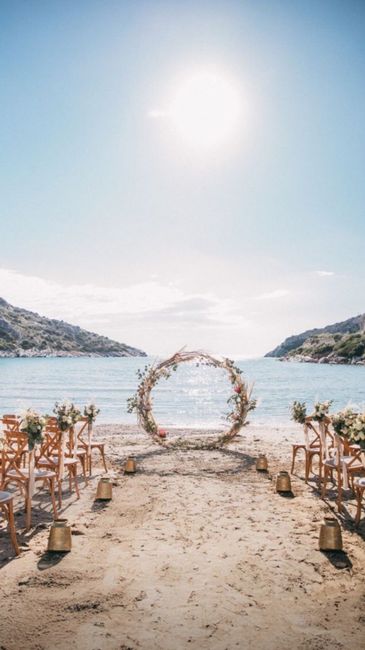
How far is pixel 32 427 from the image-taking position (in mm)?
6609

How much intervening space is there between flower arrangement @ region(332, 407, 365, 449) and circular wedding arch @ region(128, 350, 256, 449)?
5.17 m

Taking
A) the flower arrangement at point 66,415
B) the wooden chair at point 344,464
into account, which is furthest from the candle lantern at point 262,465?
the flower arrangement at point 66,415

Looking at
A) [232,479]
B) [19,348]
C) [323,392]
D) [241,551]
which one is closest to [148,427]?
[232,479]

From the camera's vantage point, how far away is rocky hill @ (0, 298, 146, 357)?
140125 millimetres

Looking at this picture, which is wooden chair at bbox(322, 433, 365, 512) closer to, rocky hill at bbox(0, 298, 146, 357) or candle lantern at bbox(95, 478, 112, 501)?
candle lantern at bbox(95, 478, 112, 501)

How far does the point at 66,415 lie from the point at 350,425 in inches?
173

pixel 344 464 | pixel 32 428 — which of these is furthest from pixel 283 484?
pixel 32 428

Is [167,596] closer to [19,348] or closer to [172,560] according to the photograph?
[172,560]


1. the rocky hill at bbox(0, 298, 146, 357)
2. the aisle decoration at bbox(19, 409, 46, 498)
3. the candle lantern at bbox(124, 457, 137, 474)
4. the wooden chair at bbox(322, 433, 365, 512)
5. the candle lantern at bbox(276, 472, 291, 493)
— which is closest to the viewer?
the aisle decoration at bbox(19, 409, 46, 498)

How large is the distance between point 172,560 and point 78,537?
1.40 m

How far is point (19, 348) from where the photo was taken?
13738 cm

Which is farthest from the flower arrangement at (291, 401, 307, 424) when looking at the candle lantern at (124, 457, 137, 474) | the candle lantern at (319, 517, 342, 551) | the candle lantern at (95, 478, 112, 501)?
the candle lantern at (319, 517, 342, 551)

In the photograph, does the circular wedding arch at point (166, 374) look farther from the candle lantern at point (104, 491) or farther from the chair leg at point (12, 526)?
the chair leg at point (12, 526)

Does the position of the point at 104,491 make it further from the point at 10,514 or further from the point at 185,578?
the point at 185,578
